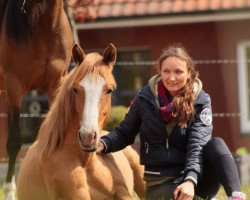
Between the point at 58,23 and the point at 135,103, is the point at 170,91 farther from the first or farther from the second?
the point at 58,23

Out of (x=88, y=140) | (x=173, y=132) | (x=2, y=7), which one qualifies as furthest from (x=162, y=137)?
(x=2, y=7)

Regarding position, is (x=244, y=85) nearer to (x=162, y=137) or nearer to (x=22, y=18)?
(x=22, y=18)

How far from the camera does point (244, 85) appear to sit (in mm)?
13445

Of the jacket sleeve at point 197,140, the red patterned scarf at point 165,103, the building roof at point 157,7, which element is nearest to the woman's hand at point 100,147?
the red patterned scarf at point 165,103

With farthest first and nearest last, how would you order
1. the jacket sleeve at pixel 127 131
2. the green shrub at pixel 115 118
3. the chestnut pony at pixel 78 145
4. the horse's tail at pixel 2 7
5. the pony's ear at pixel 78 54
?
1. the green shrub at pixel 115 118
2. the horse's tail at pixel 2 7
3. the jacket sleeve at pixel 127 131
4. the pony's ear at pixel 78 54
5. the chestnut pony at pixel 78 145

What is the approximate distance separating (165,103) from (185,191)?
67 cm

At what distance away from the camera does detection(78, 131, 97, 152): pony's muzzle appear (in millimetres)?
4594

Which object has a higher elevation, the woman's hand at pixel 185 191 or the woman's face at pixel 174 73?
the woman's face at pixel 174 73

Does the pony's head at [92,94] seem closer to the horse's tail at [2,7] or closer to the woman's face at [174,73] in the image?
the woman's face at [174,73]

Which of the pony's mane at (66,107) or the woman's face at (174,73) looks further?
the woman's face at (174,73)

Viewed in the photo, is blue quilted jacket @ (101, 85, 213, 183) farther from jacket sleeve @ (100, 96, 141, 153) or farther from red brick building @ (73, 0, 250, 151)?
red brick building @ (73, 0, 250, 151)

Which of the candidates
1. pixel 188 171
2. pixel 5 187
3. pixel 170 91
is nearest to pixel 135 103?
pixel 170 91

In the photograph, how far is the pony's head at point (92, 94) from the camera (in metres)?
4.62

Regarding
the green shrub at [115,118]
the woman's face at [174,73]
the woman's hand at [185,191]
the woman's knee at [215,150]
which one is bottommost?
the green shrub at [115,118]
